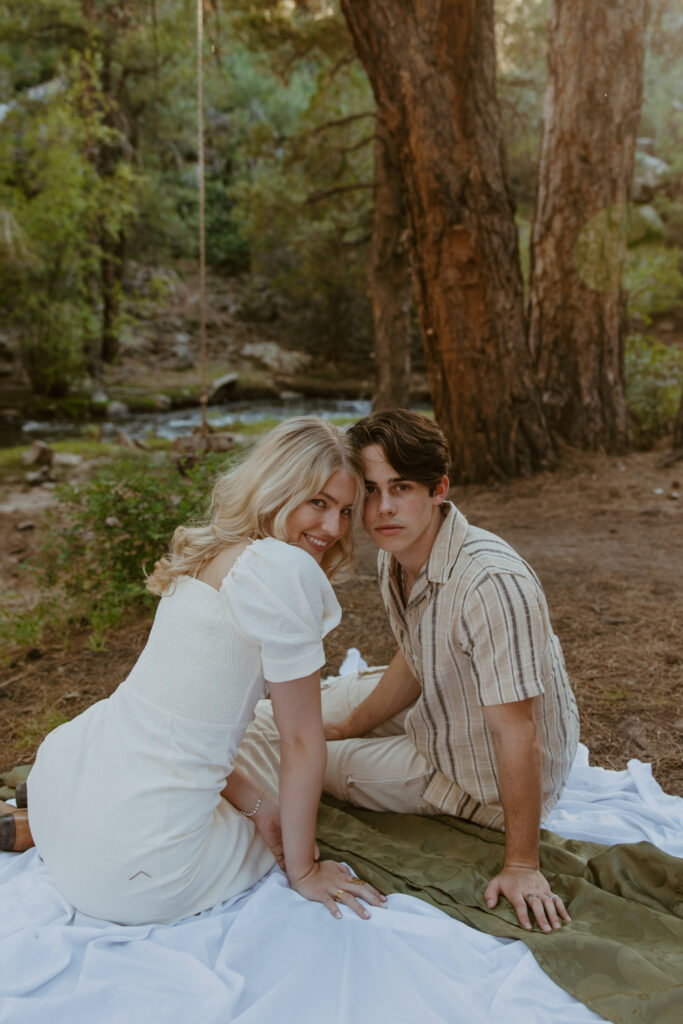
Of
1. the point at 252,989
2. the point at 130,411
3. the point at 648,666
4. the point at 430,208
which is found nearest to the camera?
the point at 252,989

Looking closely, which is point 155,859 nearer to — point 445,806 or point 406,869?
point 406,869

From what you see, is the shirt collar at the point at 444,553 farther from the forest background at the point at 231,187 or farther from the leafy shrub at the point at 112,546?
the forest background at the point at 231,187

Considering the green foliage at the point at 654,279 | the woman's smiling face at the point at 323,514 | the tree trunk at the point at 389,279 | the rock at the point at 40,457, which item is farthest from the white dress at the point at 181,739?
the green foliage at the point at 654,279

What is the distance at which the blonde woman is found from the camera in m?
1.58

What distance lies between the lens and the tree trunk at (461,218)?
17.6 ft

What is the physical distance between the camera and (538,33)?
932cm

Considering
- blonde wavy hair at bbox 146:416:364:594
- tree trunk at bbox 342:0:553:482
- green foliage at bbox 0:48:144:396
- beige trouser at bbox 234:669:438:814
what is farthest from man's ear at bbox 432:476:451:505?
green foliage at bbox 0:48:144:396

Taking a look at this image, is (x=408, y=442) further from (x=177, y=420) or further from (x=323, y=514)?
(x=177, y=420)

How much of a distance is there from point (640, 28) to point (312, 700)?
6731 millimetres

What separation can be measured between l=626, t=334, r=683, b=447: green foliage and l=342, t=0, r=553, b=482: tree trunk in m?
1.42

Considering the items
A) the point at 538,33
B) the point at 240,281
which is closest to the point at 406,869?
the point at 538,33

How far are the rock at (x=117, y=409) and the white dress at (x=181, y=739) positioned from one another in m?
12.4

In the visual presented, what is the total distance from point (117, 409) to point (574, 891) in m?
13.1

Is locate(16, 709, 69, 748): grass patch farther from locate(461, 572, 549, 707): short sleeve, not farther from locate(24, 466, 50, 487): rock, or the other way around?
locate(24, 466, 50, 487): rock
